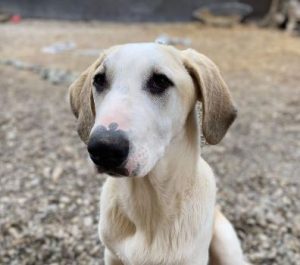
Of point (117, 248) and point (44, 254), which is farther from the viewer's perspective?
point (44, 254)

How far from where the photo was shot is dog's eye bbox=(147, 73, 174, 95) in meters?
1.67

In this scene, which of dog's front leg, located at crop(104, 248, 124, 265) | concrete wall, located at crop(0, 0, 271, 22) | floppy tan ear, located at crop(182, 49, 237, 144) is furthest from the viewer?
concrete wall, located at crop(0, 0, 271, 22)

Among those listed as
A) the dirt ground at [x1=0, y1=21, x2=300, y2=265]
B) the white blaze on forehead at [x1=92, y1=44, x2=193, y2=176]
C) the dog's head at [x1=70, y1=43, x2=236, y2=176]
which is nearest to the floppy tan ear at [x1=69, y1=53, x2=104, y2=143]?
the dog's head at [x1=70, y1=43, x2=236, y2=176]

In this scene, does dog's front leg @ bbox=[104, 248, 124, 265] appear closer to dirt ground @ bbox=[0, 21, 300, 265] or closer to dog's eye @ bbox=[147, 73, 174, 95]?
dirt ground @ bbox=[0, 21, 300, 265]

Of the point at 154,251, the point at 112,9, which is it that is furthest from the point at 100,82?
the point at 112,9

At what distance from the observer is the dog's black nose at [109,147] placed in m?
1.42

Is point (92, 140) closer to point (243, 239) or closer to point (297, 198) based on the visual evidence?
point (243, 239)

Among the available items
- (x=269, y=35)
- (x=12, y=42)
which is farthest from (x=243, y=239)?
(x=269, y=35)

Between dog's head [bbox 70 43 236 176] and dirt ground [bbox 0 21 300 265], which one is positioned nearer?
dog's head [bbox 70 43 236 176]

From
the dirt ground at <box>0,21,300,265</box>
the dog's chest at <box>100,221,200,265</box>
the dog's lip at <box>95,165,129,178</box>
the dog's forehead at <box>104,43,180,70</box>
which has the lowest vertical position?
the dirt ground at <box>0,21,300,265</box>

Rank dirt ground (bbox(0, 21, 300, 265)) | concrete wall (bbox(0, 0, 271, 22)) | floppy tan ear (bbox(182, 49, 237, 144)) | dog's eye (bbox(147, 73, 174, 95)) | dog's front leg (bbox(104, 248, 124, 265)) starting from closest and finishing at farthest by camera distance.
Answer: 1. dog's eye (bbox(147, 73, 174, 95))
2. floppy tan ear (bbox(182, 49, 237, 144))
3. dog's front leg (bbox(104, 248, 124, 265))
4. dirt ground (bbox(0, 21, 300, 265))
5. concrete wall (bbox(0, 0, 271, 22))

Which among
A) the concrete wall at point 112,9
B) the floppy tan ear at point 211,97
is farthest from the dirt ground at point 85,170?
the concrete wall at point 112,9

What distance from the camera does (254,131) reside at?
4.30 m

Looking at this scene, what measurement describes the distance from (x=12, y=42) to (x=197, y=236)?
21.7 ft
